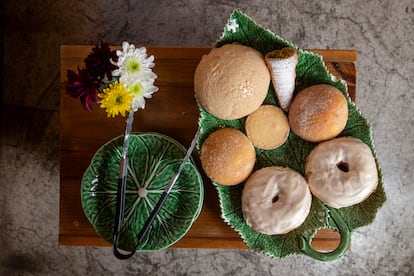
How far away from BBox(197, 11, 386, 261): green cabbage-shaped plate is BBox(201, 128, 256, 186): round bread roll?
0.02 meters

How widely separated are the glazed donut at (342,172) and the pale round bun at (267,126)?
0.07m

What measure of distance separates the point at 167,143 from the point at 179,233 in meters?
0.16

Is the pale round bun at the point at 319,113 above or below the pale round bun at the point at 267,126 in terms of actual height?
above

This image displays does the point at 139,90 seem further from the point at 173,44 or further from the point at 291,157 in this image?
the point at 173,44

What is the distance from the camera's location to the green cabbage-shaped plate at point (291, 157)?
83 cm

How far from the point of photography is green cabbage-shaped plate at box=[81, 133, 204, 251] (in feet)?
2.82

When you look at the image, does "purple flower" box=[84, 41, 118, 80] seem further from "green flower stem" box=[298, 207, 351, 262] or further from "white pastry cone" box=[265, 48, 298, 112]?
"green flower stem" box=[298, 207, 351, 262]

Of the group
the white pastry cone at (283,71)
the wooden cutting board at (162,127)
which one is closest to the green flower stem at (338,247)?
the wooden cutting board at (162,127)

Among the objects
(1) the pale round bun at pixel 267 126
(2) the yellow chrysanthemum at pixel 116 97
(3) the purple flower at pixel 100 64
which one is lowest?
(1) the pale round bun at pixel 267 126

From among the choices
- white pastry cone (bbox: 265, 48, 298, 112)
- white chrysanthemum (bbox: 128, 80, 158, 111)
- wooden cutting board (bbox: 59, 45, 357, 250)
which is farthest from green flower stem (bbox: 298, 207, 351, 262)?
white chrysanthemum (bbox: 128, 80, 158, 111)

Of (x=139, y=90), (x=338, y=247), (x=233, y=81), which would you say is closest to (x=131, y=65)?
(x=139, y=90)

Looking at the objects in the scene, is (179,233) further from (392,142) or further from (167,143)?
(392,142)

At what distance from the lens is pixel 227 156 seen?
0.81 meters

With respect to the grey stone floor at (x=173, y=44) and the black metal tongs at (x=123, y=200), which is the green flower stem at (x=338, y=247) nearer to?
the black metal tongs at (x=123, y=200)
